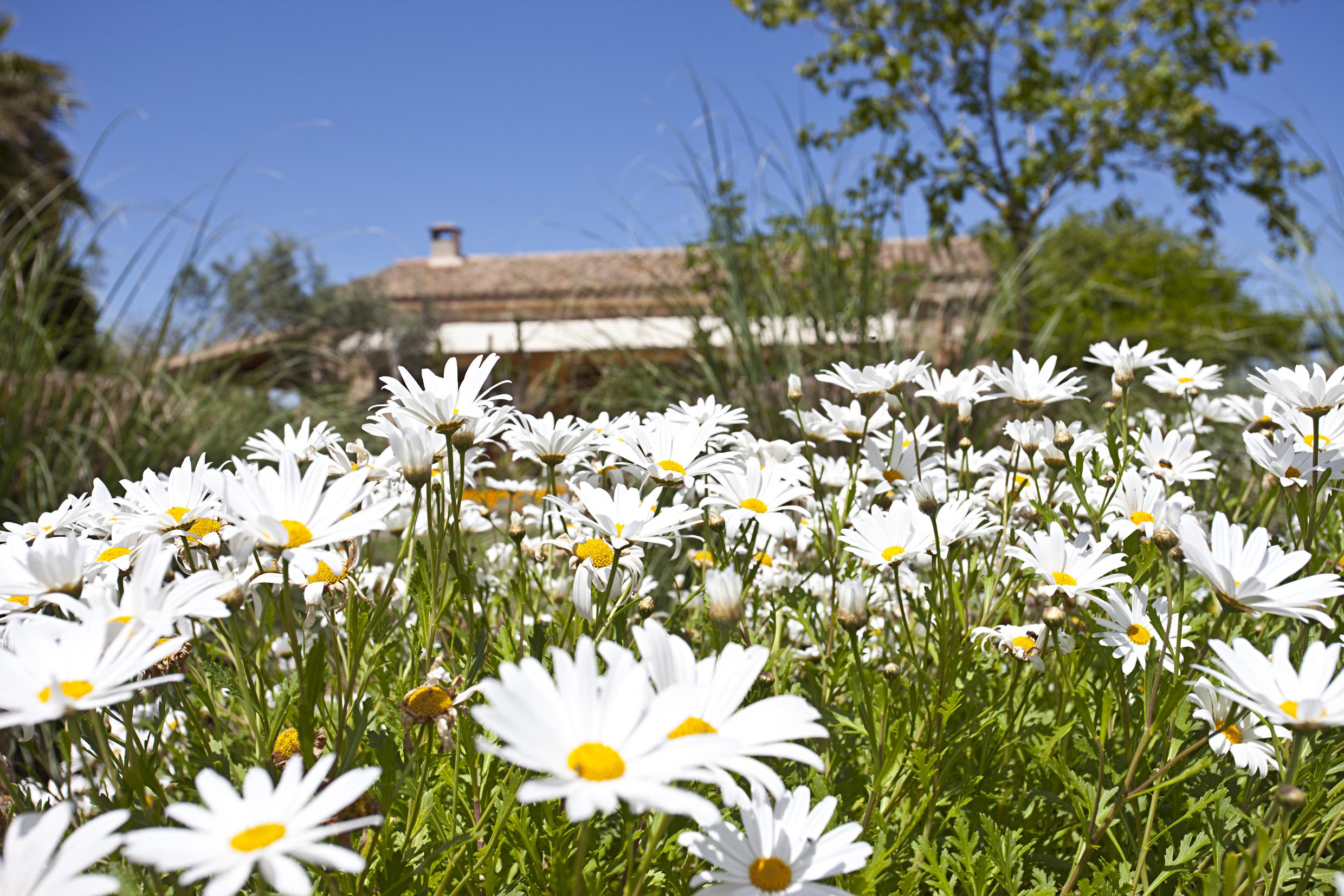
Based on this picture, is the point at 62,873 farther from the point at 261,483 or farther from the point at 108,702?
the point at 261,483

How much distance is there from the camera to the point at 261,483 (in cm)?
83

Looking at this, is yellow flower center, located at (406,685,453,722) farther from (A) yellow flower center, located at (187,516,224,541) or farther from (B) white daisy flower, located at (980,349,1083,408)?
(B) white daisy flower, located at (980,349,1083,408)

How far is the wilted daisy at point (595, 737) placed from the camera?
550 mm

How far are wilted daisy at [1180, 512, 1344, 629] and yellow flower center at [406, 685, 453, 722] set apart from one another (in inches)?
31.8

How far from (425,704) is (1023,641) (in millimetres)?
814

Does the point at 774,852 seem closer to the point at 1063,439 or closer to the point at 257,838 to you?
the point at 257,838

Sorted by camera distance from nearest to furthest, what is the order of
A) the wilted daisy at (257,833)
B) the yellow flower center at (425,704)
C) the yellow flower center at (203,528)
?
1. the wilted daisy at (257,833)
2. the yellow flower center at (425,704)
3. the yellow flower center at (203,528)

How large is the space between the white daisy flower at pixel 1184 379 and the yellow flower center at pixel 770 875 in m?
1.35

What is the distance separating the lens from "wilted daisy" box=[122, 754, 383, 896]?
53 cm

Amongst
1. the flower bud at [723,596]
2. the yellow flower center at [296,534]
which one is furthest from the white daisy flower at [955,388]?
the yellow flower center at [296,534]

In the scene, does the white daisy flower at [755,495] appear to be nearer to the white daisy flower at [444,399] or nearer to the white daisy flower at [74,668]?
the white daisy flower at [444,399]

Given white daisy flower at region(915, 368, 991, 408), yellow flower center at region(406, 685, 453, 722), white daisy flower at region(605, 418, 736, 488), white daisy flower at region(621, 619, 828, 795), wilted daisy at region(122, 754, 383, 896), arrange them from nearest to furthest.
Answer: wilted daisy at region(122, 754, 383, 896), white daisy flower at region(621, 619, 828, 795), yellow flower center at region(406, 685, 453, 722), white daisy flower at region(605, 418, 736, 488), white daisy flower at region(915, 368, 991, 408)

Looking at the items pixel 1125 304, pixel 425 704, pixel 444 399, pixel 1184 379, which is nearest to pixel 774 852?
pixel 425 704

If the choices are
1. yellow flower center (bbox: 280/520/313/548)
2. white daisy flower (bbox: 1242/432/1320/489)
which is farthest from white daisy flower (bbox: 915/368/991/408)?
yellow flower center (bbox: 280/520/313/548)
